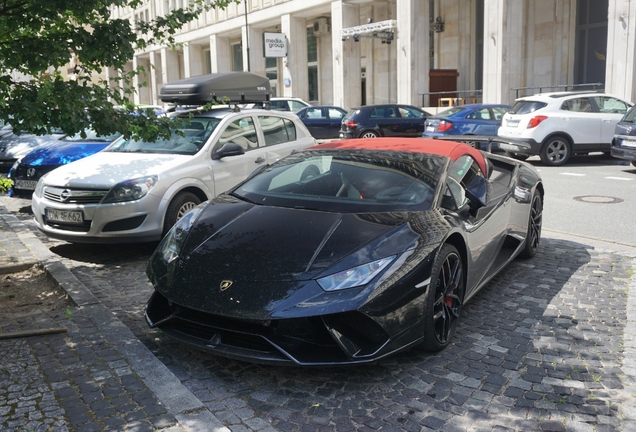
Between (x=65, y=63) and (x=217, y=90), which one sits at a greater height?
(x=65, y=63)

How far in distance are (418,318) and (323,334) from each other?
2.16 feet

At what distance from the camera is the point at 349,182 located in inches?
198

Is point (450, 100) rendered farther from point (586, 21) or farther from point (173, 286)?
point (173, 286)

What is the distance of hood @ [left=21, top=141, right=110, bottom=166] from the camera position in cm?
1018

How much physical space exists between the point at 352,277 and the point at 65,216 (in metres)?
4.43

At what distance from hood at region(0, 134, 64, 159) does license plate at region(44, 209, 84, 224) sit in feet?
21.0

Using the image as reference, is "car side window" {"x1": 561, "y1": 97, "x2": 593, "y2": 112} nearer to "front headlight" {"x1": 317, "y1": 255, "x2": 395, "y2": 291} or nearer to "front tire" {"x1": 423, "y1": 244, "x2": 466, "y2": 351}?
"front tire" {"x1": 423, "y1": 244, "x2": 466, "y2": 351}

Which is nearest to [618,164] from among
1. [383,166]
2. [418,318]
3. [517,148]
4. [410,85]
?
[517,148]

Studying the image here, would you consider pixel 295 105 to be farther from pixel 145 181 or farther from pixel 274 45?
pixel 145 181

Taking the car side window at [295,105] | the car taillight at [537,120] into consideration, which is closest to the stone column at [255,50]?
the car side window at [295,105]

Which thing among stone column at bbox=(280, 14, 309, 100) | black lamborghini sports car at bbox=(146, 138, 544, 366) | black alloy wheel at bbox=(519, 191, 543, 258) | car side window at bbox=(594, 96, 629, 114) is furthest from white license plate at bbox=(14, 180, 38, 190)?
stone column at bbox=(280, 14, 309, 100)

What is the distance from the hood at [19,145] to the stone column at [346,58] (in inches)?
968

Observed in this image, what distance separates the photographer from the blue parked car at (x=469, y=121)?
18.1m

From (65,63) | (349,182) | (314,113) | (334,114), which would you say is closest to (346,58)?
(334,114)
